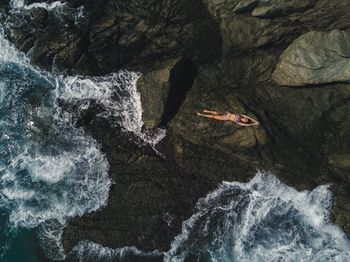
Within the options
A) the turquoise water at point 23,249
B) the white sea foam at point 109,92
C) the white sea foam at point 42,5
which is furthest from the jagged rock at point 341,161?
the white sea foam at point 42,5

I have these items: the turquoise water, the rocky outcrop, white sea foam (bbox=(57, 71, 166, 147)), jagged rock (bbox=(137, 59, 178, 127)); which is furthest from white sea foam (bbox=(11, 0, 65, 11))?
the turquoise water

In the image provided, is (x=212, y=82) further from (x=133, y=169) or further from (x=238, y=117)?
(x=133, y=169)

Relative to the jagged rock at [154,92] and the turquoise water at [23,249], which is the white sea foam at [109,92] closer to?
the jagged rock at [154,92]

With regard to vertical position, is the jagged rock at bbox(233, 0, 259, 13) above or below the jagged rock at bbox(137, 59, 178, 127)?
above

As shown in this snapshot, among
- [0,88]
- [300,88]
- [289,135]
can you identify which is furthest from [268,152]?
[0,88]

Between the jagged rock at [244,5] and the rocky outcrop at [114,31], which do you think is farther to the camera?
the rocky outcrop at [114,31]

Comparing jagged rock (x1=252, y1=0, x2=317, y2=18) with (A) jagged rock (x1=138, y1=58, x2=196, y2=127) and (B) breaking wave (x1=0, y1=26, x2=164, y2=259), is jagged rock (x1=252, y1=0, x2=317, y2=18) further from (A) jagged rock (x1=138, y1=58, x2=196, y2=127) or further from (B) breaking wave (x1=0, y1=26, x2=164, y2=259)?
(B) breaking wave (x1=0, y1=26, x2=164, y2=259)

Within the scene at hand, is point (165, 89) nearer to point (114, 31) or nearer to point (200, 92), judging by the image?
point (200, 92)
